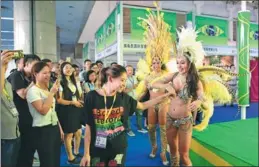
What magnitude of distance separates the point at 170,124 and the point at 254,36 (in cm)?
637

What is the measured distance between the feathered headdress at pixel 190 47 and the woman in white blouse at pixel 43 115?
116 centimetres

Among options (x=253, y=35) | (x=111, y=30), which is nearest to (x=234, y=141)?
(x=111, y=30)

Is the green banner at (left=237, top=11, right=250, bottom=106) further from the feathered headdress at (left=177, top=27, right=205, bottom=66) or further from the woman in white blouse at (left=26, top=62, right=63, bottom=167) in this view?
the woman in white blouse at (left=26, top=62, right=63, bottom=167)

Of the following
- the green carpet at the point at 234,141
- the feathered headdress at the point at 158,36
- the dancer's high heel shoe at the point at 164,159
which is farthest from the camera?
the dancer's high heel shoe at the point at 164,159

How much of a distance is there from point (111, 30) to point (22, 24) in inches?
89.2

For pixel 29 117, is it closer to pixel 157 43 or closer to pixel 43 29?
pixel 157 43

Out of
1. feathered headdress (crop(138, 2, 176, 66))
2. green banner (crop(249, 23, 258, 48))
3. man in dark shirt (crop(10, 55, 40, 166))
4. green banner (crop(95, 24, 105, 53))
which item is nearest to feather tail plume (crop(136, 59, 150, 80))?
feathered headdress (crop(138, 2, 176, 66))

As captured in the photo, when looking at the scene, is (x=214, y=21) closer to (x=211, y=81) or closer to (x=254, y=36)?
(x=254, y=36)

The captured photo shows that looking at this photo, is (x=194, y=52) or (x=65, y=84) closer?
(x=194, y=52)

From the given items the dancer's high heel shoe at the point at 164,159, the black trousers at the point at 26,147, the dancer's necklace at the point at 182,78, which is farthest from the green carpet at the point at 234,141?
the black trousers at the point at 26,147

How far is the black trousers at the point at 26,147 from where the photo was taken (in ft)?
6.56

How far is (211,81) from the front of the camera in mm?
2328

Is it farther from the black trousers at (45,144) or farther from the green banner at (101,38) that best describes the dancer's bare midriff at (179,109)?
the green banner at (101,38)

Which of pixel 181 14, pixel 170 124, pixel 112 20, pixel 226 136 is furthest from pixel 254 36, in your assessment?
pixel 170 124
